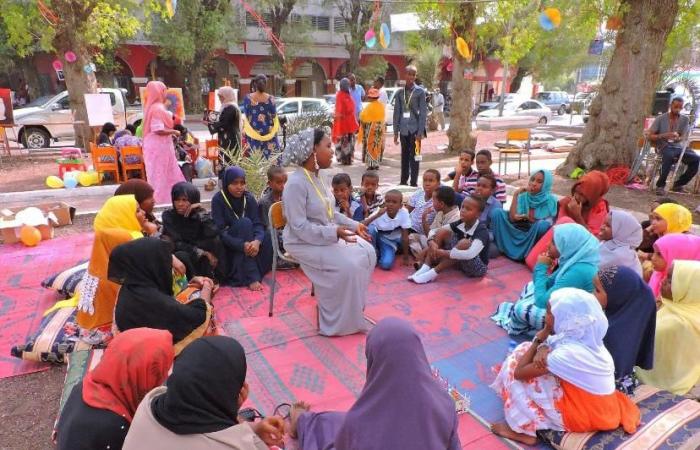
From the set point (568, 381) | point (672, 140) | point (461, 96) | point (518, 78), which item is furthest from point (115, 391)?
point (518, 78)

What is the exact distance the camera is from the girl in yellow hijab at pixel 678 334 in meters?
2.77

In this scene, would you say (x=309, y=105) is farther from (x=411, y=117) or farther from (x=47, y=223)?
(x=47, y=223)

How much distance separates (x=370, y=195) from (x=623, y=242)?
2.51 metres

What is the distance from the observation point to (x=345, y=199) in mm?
4930

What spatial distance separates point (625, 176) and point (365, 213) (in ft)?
19.2

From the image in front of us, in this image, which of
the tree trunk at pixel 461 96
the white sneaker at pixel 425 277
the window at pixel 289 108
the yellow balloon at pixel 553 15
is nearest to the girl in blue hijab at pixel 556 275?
the white sneaker at pixel 425 277

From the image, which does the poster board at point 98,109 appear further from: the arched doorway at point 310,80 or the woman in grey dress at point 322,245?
the arched doorway at point 310,80

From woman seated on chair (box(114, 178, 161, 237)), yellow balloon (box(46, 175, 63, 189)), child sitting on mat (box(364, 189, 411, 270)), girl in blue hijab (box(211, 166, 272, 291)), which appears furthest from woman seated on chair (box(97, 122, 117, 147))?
child sitting on mat (box(364, 189, 411, 270))

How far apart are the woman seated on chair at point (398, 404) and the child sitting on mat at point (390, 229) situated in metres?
3.11

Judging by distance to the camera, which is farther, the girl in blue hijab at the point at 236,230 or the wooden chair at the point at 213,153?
the wooden chair at the point at 213,153

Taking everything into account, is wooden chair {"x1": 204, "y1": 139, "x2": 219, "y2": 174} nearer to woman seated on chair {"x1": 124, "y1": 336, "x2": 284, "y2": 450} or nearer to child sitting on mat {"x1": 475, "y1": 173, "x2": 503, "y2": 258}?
child sitting on mat {"x1": 475, "y1": 173, "x2": 503, "y2": 258}

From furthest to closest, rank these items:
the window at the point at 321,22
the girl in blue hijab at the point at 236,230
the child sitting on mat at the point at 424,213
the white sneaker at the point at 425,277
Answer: the window at the point at 321,22 → the child sitting on mat at the point at 424,213 → the white sneaker at the point at 425,277 → the girl in blue hijab at the point at 236,230

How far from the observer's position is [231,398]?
67.4 inches

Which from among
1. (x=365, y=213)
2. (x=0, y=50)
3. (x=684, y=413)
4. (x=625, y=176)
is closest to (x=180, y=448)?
(x=684, y=413)
